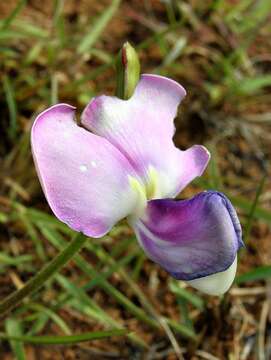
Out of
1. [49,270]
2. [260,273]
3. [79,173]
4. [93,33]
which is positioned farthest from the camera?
[93,33]

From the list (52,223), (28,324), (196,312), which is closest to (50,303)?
(28,324)

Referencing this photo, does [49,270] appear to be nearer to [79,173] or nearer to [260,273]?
[79,173]

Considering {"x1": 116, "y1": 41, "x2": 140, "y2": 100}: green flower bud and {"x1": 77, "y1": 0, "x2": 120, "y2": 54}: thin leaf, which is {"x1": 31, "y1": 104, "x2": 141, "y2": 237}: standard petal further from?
{"x1": 77, "y1": 0, "x2": 120, "y2": 54}: thin leaf

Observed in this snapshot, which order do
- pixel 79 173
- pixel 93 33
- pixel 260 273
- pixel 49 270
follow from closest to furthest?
pixel 79 173 < pixel 49 270 < pixel 260 273 < pixel 93 33

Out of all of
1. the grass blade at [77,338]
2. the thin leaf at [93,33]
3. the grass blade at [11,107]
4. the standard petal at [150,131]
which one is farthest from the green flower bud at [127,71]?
the thin leaf at [93,33]

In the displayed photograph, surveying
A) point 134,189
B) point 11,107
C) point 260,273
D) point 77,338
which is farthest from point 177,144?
point 134,189

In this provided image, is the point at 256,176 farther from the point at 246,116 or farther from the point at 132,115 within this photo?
the point at 132,115

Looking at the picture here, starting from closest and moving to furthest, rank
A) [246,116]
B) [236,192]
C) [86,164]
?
1. [86,164]
2. [236,192]
3. [246,116]
